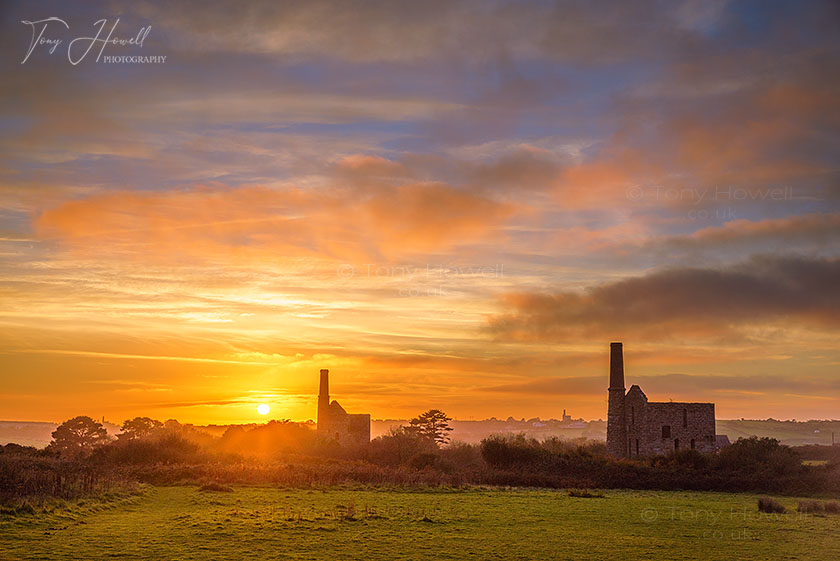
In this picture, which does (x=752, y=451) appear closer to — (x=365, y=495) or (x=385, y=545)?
(x=365, y=495)

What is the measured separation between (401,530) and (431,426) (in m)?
64.7

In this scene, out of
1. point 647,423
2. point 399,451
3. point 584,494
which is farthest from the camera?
point 647,423

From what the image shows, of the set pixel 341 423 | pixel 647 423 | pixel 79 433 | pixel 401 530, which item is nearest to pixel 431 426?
pixel 341 423

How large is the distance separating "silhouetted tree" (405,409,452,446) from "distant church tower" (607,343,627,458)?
2276 cm

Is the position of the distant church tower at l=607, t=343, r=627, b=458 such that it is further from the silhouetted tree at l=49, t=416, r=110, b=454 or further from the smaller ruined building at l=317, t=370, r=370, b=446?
the silhouetted tree at l=49, t=416, r=110, b=454

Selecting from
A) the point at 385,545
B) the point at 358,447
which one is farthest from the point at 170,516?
the point at 358,447

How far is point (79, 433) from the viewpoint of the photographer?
89.3 metres

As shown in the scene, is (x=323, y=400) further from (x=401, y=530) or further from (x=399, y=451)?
(x=401, y=530)

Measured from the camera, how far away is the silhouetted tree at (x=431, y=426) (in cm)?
8600

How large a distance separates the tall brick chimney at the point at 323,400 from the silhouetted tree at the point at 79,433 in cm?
2655

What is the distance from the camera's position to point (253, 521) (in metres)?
24.6

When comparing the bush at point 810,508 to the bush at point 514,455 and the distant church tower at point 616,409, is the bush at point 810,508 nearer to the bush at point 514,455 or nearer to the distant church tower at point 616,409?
the bush at point 514,455

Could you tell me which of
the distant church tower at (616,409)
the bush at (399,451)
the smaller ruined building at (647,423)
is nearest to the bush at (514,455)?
the bush at (399,451)

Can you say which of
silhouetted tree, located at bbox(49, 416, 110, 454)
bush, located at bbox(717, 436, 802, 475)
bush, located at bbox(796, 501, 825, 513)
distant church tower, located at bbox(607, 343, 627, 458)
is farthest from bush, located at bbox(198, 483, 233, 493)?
silhouetted tree, located at bbox(49, 416, 110, 454)
